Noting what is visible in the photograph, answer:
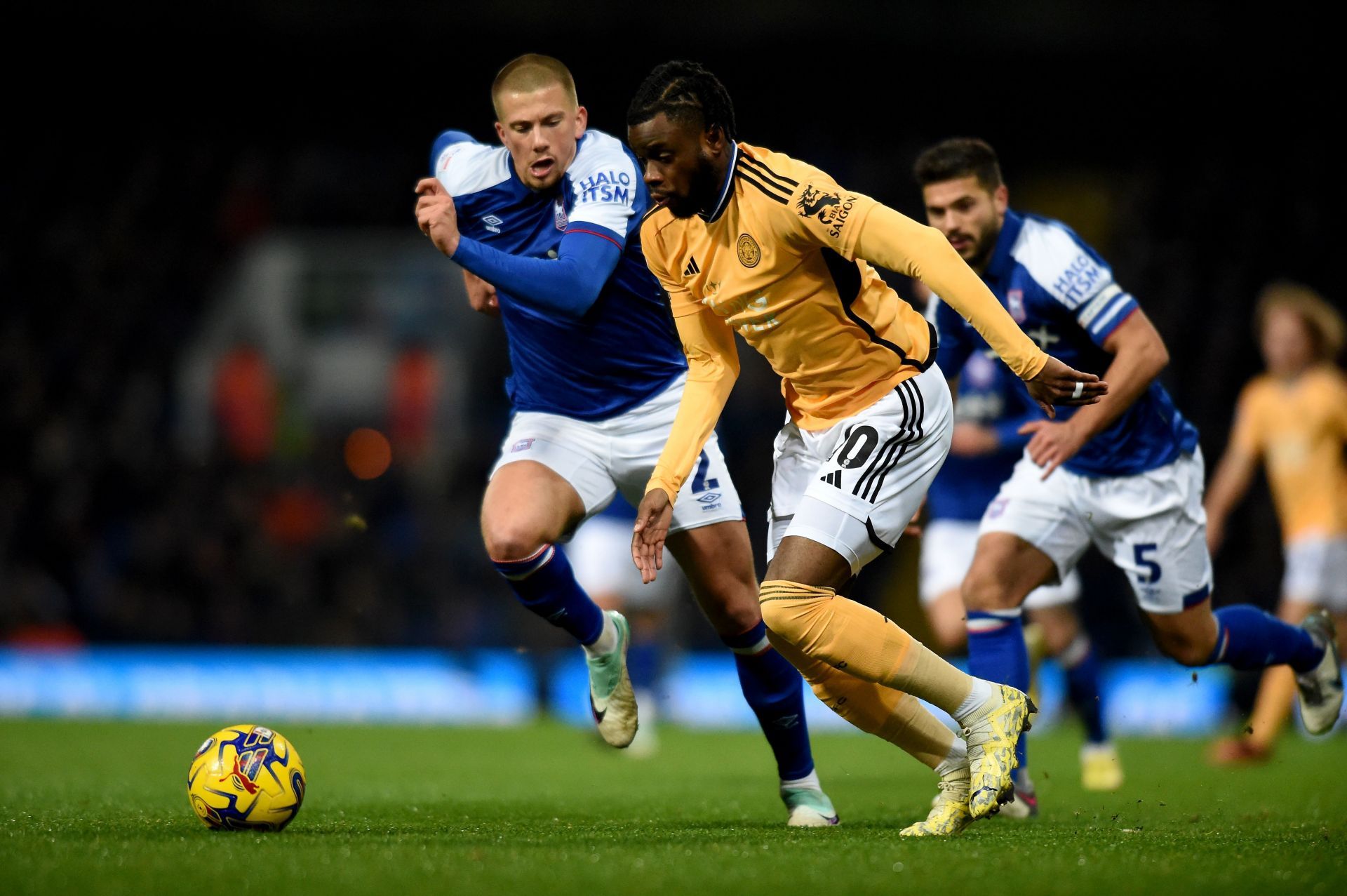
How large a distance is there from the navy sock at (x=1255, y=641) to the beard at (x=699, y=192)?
9.75 feet

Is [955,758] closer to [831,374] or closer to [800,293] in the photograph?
[831,374]

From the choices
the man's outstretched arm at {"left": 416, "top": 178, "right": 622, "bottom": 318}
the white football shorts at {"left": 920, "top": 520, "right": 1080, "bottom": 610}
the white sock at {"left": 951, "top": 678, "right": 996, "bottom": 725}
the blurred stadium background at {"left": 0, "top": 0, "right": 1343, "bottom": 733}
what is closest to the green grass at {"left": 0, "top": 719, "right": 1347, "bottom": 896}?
the white sock at {"left": 951, "top": 678, "right": 996, "bottom": 725}

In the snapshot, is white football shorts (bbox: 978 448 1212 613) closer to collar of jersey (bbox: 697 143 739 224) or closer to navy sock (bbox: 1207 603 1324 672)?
navy sock (bbox: 1207 603 1324 672)

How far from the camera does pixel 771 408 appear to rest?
1639 cm

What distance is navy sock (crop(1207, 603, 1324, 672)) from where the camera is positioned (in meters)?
6.07

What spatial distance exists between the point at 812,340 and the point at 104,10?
48.7 feet

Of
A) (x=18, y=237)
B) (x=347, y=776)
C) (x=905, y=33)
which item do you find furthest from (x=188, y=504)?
(x=905, y=33)

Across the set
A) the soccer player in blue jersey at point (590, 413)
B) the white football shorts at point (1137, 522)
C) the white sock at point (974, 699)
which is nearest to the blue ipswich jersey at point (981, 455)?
the white football shorts at point (1137, 522)

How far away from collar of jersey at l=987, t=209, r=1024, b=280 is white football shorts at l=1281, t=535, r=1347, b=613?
4582mm

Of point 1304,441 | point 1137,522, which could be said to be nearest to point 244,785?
point 1137,522

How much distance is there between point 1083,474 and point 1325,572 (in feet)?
13.0

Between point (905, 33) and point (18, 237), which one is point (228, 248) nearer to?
point (18, 237)

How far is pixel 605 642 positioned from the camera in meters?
5.63

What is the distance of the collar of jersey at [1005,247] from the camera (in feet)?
18.7
